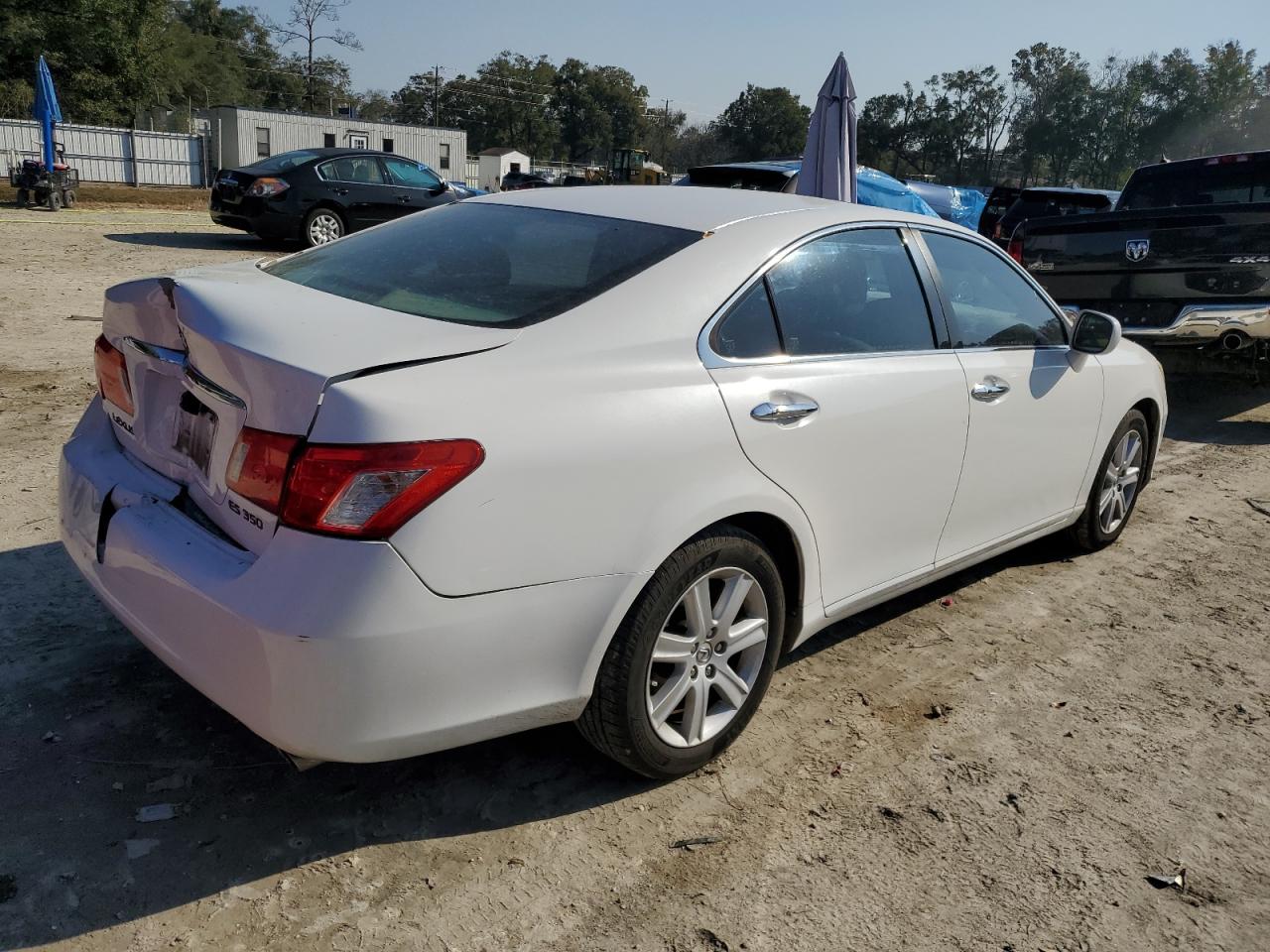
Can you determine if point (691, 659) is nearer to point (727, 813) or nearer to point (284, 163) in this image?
point (727, 813)

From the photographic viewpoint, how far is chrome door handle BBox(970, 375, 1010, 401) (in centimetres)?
362

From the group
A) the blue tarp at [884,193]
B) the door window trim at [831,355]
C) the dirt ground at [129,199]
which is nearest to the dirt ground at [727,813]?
the door window trim at [831,355]

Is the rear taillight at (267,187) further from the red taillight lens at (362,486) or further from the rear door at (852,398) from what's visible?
the red taillight lens at (362,486)

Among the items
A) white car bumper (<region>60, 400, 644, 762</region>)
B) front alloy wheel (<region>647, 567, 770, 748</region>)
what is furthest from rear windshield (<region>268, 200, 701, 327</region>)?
front alloy wheel (<region>647, 567, 770, 748</region>)

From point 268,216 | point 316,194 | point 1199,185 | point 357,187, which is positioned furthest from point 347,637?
point 357,187

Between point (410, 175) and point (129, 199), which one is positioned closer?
point (410, 175)

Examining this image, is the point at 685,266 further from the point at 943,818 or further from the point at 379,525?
the point at 943,818

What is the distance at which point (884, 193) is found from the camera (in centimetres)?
1348

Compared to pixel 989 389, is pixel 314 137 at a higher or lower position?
lower

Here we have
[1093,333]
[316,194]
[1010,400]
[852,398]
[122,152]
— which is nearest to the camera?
[852,398]

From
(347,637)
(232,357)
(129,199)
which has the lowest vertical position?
(129,199)

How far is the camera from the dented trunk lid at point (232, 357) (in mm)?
2256

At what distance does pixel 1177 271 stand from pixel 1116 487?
3264 mm

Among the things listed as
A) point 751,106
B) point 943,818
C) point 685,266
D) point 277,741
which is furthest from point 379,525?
point 751,106
